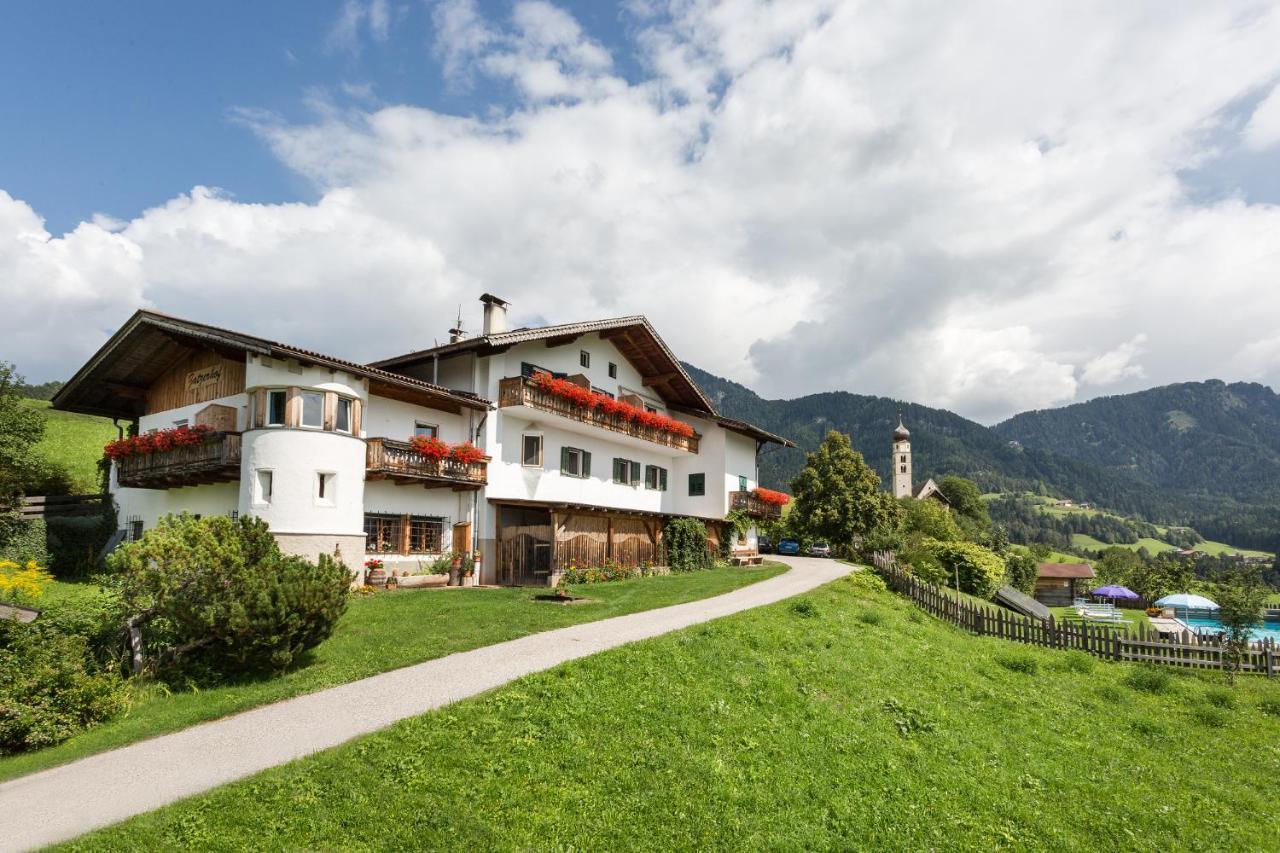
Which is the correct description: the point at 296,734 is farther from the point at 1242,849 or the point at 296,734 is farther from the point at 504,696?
the point at 1242,849

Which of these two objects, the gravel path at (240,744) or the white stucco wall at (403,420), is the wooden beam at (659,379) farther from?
the gravel path at (240,744)

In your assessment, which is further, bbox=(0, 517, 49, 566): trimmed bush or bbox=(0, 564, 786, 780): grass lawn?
bbox=(0, 517, 49, 566): trimmed bush

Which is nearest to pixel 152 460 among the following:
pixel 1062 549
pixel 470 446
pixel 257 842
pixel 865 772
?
pixel 470 446

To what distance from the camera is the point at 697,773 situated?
8742mm

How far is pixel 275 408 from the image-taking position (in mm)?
20703

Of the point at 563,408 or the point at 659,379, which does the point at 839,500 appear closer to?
the point at 659,379

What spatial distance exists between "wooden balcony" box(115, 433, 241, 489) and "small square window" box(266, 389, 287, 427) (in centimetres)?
126

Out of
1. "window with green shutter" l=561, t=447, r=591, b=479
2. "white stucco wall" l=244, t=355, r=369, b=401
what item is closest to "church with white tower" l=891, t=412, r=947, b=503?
"window with green shutter" l=561, t=447, r=591, b=479

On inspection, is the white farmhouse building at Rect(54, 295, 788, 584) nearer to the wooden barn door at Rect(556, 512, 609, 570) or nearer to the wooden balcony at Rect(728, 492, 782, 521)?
the wooden barn door at Rect(556, 512, 609, 570)

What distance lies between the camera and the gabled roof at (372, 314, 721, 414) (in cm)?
2642

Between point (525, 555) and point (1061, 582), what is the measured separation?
66.8m

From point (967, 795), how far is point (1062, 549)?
591 ft

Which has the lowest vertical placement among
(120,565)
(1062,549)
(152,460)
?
Answer: (1062,549)

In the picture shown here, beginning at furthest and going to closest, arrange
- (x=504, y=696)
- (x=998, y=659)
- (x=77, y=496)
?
(x=77, y=496) < (x=998, y=659) < (x=504, y=696)
